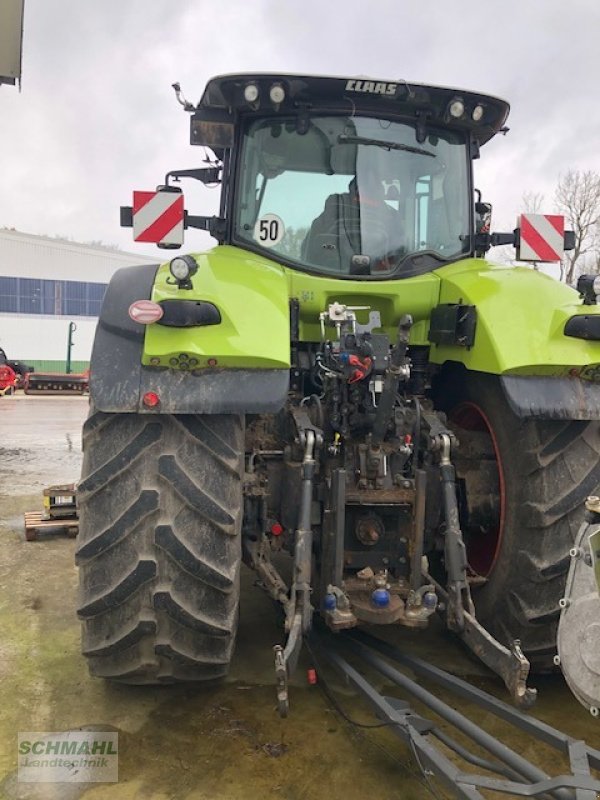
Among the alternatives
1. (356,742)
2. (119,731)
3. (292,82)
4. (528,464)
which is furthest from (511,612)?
(292,82)

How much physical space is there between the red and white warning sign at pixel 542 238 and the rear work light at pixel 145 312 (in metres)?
2.49

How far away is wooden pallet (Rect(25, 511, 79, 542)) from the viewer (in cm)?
529

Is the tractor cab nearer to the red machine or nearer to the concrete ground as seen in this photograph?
the concrete ground

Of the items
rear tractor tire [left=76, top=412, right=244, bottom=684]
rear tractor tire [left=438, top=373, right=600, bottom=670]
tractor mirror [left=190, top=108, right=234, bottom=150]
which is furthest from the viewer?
tractor mirror [left=190, top=108, right=234, bottom=150]

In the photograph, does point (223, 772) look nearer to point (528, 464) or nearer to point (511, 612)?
point (511, 612)

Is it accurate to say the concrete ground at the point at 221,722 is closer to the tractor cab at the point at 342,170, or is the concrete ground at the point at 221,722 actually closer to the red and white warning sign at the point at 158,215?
the tractor cab at the point at 342,170

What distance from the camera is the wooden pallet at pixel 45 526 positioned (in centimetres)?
529

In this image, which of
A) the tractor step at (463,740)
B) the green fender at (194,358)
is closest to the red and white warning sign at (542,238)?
the green fender at (194,358)

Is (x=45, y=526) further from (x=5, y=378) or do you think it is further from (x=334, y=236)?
(x=5, y=378)

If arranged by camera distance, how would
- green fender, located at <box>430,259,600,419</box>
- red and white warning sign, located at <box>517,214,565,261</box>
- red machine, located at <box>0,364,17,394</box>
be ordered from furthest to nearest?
red machine, located at <box>0,364,17,394</box>
red and white warning sign, located at <box>517,214,565,261</box>
green fender, located at <box>430,259,600,419</box>

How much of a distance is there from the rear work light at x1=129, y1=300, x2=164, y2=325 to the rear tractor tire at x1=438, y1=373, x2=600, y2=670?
63.2 inches

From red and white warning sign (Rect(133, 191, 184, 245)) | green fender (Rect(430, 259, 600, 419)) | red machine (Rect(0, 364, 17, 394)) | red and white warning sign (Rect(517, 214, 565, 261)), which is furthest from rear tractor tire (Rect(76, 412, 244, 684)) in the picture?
red machine (Rect(0, 364, 17, 394))

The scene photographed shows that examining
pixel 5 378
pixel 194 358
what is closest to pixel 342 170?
pixel 194 358

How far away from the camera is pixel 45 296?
105 ft
